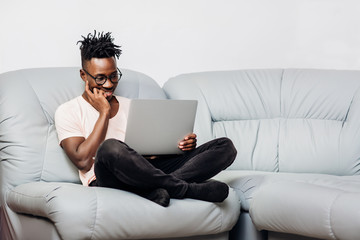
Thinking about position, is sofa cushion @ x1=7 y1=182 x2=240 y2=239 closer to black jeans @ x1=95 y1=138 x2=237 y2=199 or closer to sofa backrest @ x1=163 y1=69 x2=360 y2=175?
black jeans @ x1=95 y1=138 x2=237 y2=199

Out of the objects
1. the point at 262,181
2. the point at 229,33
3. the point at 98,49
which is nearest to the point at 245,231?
the point at 262,181

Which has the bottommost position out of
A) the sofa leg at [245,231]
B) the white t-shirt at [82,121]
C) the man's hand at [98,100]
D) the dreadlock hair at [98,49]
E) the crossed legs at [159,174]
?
the sofa leg at [245,231]

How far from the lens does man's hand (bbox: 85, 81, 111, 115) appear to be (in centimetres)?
272

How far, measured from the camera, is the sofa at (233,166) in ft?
7.29

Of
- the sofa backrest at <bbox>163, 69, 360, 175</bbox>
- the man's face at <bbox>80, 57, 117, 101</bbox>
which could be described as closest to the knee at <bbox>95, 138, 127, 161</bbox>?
the man's face at <bbox>80, 57, 117, 101</bbox>

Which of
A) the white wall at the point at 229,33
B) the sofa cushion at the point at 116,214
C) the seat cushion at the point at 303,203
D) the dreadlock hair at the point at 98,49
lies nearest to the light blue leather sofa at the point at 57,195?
the sofa cushion at the point at 116,214

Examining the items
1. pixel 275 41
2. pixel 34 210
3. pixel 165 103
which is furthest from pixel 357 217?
pixel 275 41

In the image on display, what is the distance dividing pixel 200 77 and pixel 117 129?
0.78 meters

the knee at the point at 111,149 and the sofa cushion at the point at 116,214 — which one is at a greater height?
the knee at the point at 111,149

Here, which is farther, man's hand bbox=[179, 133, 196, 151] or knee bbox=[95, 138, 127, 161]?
man's hand bbox=[179, 133, 196, 151]

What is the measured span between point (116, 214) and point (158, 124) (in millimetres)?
451

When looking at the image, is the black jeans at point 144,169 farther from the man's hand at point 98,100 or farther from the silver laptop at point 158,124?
the man's hand at point 98,100

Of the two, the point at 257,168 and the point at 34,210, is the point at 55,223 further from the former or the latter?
the point at 257,168

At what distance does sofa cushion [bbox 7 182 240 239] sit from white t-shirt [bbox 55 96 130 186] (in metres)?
0.29
